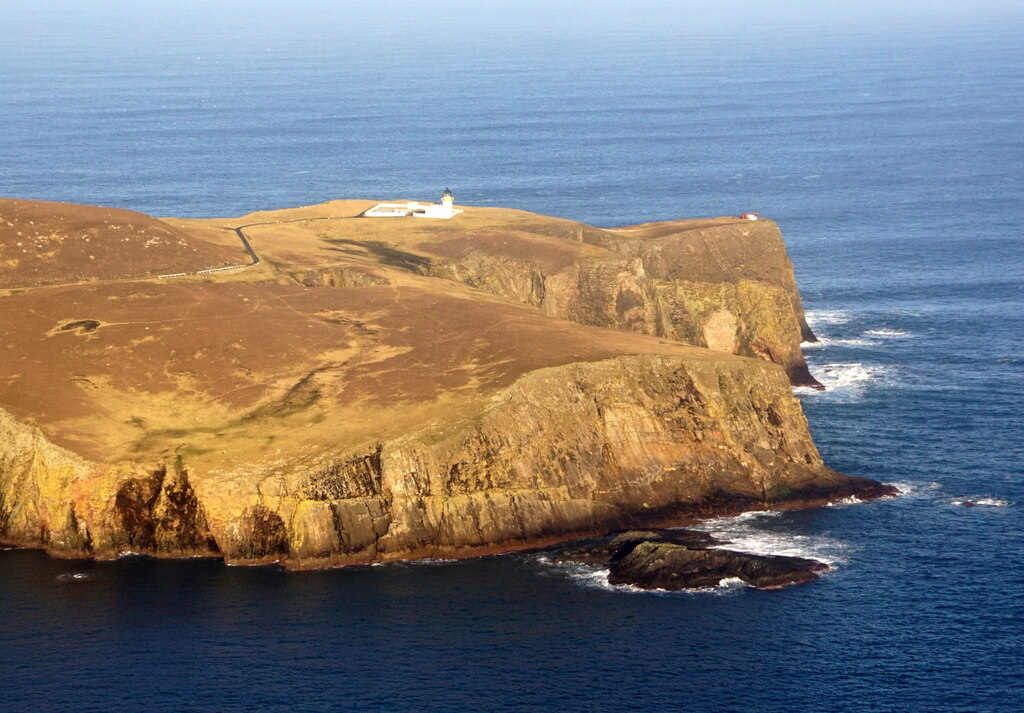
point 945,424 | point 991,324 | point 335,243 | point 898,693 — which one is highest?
point 335,243

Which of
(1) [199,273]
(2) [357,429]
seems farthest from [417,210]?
(2) [357,429]

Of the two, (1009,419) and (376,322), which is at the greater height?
(376,322)

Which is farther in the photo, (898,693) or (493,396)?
(493,396)

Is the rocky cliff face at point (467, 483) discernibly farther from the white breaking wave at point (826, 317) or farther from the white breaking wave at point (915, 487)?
the white breaking wave at point (826, 317)

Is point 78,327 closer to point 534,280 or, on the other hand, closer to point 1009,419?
point 534,280

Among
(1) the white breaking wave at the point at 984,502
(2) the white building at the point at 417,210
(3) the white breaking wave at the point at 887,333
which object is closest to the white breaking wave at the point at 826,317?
(3) the white breaking wave at the point at 887,333

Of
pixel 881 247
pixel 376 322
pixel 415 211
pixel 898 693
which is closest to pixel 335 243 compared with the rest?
pixel 415 211

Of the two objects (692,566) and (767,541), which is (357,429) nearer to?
(692,566)
